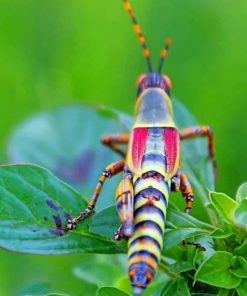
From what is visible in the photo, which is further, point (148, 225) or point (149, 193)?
point (149, 193)

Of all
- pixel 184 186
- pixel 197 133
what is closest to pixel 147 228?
pixel 184 186

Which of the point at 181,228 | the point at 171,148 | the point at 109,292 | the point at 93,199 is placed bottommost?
the point at 109,292

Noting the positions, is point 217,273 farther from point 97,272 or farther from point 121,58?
point 121,58

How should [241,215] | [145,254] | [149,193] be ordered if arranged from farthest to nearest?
[149,193]
[145,254]
[241,215]

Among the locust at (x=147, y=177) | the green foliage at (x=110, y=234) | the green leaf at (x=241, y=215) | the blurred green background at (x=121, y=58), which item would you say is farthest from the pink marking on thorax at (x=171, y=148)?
the blurred green background at (x=121, y=58)

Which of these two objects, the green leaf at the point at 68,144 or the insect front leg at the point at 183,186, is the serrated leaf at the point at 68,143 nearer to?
the green leaf at the point at 68,144

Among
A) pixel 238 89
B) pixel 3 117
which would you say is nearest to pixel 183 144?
pixel 238 89

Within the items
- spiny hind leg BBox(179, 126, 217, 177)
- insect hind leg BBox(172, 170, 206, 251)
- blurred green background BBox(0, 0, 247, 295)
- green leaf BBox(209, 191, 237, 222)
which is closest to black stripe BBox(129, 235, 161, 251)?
green leaf BBox(209, 191, 237, 222)
